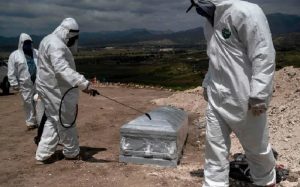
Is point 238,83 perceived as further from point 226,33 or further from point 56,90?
point 56,90

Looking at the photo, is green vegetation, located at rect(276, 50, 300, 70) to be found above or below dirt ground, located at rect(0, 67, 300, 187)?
below

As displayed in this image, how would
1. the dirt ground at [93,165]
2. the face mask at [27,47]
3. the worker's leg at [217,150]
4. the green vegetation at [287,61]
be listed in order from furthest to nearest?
the green vegetation at [287,61] < the face mask at [27,47] < the dirt ground at [93,165] < the worker's leg at [217,150]

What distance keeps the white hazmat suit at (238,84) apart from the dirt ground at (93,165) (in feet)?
3.93

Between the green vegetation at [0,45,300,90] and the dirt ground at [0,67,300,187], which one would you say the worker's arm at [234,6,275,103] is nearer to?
the dirt ground at [0,67,300,187]

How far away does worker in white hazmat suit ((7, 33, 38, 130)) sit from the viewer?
11.0m

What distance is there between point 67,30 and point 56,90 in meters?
0.94

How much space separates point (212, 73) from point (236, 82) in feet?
1.21

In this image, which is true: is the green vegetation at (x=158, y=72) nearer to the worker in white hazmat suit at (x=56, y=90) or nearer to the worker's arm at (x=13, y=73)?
the worker's arm at (x=13, y=73)

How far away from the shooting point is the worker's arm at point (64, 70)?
7059 mm

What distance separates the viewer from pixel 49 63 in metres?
7.52

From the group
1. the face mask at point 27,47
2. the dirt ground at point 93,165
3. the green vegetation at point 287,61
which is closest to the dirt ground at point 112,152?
the dirt ground at point 93,165

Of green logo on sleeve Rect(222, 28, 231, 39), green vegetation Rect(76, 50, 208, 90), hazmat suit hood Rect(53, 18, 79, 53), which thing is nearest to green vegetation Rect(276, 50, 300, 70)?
green vegetation Rect(76, 50, 208, 90)

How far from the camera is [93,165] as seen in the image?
739 cm

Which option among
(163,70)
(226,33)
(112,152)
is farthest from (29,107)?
(163,70)
